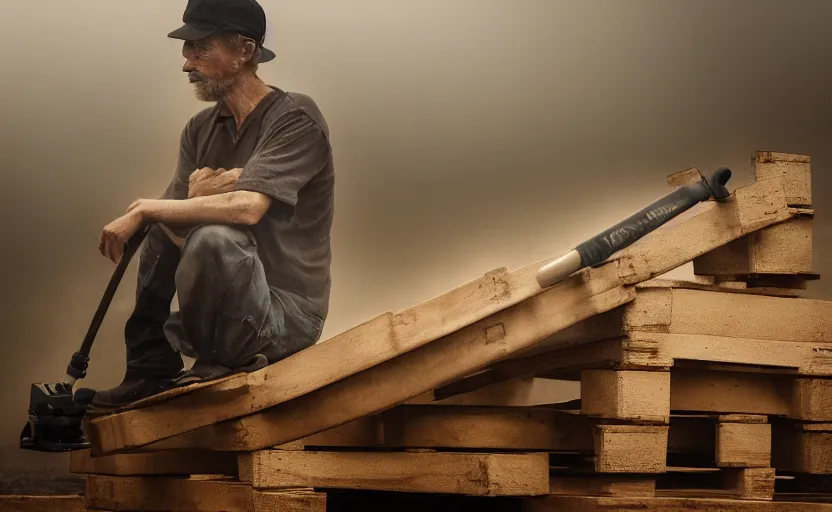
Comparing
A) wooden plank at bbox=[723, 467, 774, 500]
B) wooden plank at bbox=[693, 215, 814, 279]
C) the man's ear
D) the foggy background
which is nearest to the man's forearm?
the man's ear

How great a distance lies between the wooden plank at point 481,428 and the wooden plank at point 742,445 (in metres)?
0.54

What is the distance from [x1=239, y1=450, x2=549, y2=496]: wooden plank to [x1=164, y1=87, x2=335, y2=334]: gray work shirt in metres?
0.79

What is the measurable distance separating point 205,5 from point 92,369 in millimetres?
1853

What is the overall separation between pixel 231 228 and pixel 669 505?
2098 mm

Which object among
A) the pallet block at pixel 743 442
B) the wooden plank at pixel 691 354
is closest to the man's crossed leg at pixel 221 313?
the wooden plank at pixel 691 354

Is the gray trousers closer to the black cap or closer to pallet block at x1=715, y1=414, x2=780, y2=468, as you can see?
the black cap

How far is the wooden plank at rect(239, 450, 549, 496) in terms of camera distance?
473 cm

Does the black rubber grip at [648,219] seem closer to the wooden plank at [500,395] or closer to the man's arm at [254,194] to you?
the man's arm at [254,194]

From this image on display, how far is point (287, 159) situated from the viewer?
5.26 metres

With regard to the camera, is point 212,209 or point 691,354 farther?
point 212,209

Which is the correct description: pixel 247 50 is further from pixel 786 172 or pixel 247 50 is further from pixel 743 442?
pixel 743 442

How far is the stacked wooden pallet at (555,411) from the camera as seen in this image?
4.70m

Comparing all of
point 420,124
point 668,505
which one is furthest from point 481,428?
point 420,124

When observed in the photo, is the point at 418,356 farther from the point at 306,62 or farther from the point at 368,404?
the point at 306,62
